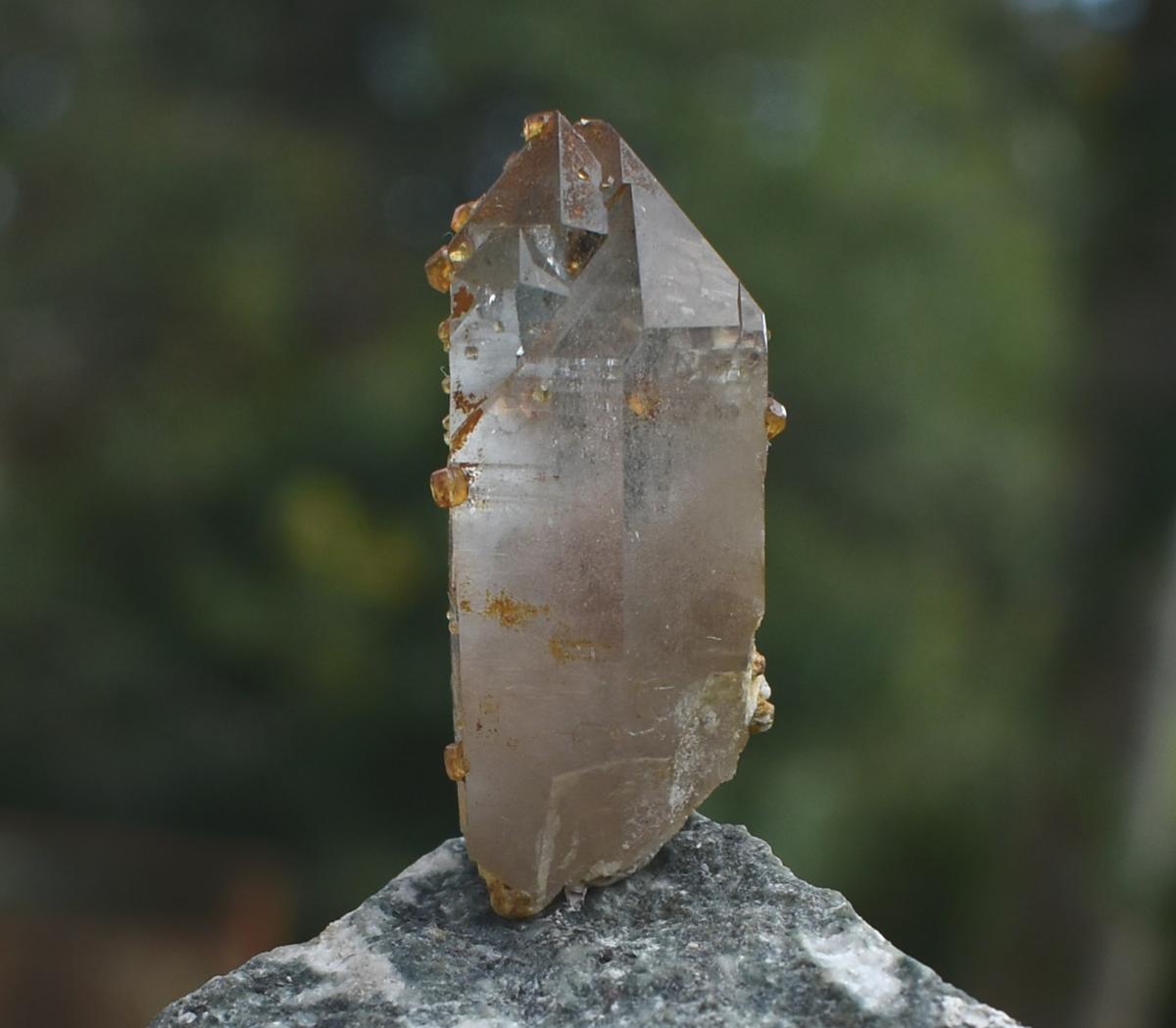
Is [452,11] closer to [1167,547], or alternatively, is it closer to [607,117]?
[607,117]

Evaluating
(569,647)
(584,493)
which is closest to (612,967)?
(569,647)

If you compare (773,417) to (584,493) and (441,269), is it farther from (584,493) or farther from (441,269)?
(441,269)

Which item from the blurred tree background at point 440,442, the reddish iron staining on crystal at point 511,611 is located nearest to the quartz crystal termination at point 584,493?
the reddish iron staining on crystal at point 511,611

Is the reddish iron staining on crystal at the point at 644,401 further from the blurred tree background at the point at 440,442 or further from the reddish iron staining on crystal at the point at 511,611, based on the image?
the blurred tree background at the point at 440,442

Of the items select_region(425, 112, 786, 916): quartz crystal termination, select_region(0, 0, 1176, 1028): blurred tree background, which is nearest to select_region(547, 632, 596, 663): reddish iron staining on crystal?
select_region(425, 112, 786, 916): quartz crystal termination

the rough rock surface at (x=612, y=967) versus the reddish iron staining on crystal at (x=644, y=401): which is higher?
the reddish iron staining on crystal at (x=644, y=401)

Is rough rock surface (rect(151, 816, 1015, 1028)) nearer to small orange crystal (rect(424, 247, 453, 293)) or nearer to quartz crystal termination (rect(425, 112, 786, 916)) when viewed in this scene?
quartz crystal termination (rect(425, 112, 786, 916))
